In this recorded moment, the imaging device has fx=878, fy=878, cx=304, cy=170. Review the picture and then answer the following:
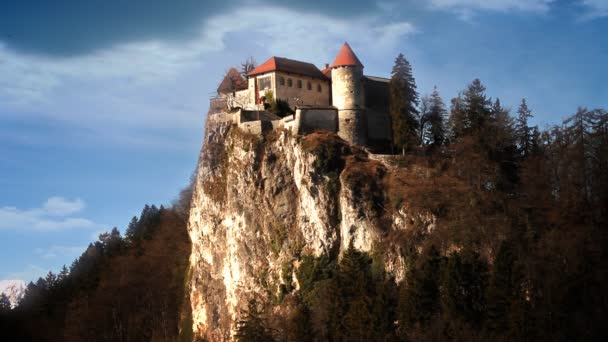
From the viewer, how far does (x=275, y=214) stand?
2825 inches

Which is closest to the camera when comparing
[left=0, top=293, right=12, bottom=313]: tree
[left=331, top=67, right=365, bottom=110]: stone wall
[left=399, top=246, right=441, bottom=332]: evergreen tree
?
[left=399, top=246, right=441, bottom=332]: evergreen tree

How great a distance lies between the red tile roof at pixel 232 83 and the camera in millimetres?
80500

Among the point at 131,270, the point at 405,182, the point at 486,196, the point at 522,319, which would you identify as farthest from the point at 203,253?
the point at 522,319

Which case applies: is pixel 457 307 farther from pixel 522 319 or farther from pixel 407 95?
pixel 407 95

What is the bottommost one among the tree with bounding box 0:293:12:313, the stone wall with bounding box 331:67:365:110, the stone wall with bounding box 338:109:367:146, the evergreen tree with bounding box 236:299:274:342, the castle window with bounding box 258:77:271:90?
the evergreen tree with bounding box 236:299:274:342

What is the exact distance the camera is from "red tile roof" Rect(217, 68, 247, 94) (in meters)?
80.5

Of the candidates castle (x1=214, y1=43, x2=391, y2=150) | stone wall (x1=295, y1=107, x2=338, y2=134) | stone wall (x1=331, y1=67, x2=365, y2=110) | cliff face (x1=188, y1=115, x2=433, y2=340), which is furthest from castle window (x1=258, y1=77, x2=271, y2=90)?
stone wall (x1=295, y1=107, x2=338, y2=134)

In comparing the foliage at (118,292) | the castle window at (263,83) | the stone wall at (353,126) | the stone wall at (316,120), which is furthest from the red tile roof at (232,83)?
the foliage at (118,292)

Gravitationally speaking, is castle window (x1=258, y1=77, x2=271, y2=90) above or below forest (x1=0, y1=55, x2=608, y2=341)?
above

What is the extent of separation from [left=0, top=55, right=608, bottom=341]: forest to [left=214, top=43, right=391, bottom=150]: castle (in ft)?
8.54

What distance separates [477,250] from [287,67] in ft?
88.0

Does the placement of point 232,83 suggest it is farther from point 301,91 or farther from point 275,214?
point 275,214

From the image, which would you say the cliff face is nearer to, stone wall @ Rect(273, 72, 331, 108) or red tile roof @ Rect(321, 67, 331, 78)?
stone wall @ Rect(273, 72, 331, 108)

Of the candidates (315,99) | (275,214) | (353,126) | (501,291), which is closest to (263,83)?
(315,99)
